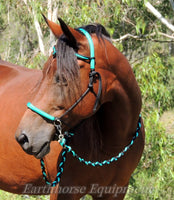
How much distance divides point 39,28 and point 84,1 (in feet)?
8.11

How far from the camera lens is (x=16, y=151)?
9.12 feet

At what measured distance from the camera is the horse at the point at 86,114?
1993 millimetres

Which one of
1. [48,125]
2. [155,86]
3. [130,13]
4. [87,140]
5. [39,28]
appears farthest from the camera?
[39,28]

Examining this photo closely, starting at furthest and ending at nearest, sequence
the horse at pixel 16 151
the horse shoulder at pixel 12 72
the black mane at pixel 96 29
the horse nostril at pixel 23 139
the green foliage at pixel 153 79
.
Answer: the green foliage at pixel 153 79 < the horse shoulder at pixel 12 72 < the horse at pixel 16 151 < the black mane at pixel 96 29 < the horse nostril at pixel 23 139

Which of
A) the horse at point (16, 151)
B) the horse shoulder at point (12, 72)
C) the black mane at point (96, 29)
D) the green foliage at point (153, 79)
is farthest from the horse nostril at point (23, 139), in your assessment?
the green foliage at point (153, 79)

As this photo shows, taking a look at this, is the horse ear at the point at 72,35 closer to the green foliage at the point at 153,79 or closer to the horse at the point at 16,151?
the horse at the point at 16,151

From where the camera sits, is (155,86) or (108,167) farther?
(155,86)

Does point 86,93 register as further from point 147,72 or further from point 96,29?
point 147,72

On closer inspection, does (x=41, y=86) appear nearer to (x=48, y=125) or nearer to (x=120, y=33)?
(x=48, y=125)

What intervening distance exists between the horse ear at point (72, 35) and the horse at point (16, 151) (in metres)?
0.72

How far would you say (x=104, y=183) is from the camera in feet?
8.45

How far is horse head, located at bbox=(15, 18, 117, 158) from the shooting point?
1.98 m

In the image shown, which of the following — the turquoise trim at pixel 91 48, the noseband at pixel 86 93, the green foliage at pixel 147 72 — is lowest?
the green foliage at pixel 147 72

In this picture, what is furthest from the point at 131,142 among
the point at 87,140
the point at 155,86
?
the point at 155,86
